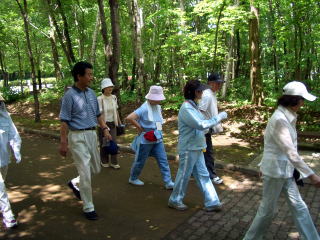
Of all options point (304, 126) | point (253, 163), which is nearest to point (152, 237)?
point (253, 163)

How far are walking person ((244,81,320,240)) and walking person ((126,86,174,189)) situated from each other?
8.08 ft

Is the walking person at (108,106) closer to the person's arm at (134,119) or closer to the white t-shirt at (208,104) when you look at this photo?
the person's arm at (134,119)

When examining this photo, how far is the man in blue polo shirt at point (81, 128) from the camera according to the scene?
4.59 metres

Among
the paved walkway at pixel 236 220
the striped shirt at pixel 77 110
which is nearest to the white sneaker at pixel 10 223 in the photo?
the striped shirt at pixel 77 110

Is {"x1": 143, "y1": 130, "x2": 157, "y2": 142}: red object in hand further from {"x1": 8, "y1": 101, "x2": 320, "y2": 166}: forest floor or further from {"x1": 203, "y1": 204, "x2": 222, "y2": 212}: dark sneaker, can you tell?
{"x1": 8, "y1": 101, "x2": 320, "y2": 166}: forest floor

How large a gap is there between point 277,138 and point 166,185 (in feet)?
9.97

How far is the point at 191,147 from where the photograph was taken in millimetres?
4770

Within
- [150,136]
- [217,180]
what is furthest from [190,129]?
[217,180]

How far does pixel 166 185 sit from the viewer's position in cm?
604

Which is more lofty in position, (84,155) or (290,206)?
(84,155)

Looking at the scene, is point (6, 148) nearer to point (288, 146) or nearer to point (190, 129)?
point (190, 129)

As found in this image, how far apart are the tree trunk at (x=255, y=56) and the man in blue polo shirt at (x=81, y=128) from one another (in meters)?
9.43

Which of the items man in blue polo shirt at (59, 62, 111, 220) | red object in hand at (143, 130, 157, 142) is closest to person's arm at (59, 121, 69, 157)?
man in blue polo shirt at (59, 62, 111, 220)

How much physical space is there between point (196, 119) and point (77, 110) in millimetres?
1669
